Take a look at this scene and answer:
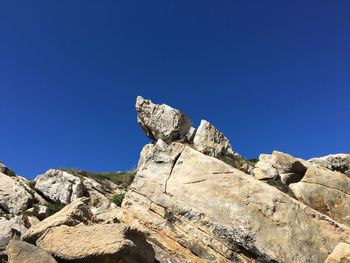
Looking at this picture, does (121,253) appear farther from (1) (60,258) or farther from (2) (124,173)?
(2) (124,173)

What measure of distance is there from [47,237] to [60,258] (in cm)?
124

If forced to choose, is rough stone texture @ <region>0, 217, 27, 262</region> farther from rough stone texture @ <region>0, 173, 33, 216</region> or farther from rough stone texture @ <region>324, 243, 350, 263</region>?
rough stone texture @ <region>324, 243, 350, 263</region>

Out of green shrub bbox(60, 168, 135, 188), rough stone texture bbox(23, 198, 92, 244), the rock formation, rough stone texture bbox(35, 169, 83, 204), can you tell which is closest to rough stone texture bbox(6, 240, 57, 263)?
the rock formation

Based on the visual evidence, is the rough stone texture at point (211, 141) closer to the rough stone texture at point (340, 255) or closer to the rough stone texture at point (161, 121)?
the rough stone texture at point (161, 121)

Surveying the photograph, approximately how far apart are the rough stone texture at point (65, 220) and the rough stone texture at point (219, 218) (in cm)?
358

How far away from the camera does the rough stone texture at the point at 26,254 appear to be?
48.5ft

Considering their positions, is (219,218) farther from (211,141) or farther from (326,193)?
(211,141)

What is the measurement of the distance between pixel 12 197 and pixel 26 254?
16.4 m

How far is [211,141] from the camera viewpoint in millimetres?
34219

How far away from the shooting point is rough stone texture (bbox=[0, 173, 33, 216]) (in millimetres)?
28812

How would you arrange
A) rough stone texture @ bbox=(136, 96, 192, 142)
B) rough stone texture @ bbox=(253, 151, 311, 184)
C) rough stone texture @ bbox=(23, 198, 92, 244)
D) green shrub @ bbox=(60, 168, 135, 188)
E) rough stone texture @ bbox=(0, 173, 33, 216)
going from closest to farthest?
rough stone texture @ bbox=(23, 198, 92, 244) → rough stone texture @ bbox=(0, 173, 33, 216) → rough stone texture @ bbox=(253, 151, 311, 184) → rough stone texture @ bbox=(136, 96, 192, 142) → green shrub @ bbox=(60, 168, 135, 188)

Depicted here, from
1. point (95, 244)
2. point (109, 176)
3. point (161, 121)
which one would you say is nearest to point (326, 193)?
point (161, 121)

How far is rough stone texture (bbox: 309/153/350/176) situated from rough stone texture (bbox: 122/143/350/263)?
2046 centimetres

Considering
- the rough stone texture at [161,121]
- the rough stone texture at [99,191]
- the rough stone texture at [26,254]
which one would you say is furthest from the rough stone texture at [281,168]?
the rough stone texture at [26,254]
